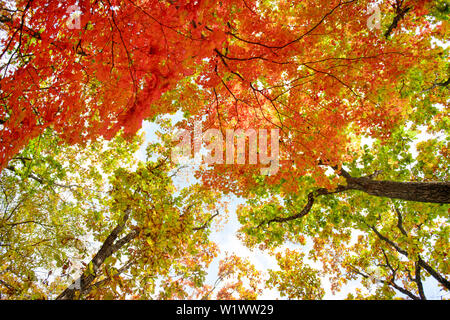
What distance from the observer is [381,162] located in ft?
20.0

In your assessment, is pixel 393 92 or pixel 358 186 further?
pixel 393 92

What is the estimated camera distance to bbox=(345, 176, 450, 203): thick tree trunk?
3.27 meters

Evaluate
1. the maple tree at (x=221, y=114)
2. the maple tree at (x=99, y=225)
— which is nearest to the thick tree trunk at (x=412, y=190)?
the maple tree at (x=221, y=114)

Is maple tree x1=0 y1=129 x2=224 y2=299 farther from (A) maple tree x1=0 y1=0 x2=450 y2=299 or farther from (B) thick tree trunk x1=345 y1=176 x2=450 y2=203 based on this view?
(B) thick tree trunk x1=345 y1=176 x2=450 y2=203

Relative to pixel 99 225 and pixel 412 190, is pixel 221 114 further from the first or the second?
pixel 99 225

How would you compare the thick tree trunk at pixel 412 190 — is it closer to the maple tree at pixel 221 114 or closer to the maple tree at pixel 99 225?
the maple tree at pixel 221 114

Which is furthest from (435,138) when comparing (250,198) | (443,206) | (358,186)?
(250,198)

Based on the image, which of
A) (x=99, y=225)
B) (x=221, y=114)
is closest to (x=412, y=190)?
(x=221, y=114)

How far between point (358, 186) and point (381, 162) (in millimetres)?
2191

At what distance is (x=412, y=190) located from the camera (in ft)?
11.7

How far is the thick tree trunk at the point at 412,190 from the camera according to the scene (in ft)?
10.7

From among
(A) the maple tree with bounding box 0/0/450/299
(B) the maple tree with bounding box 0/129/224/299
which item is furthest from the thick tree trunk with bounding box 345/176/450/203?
(B) the maple tree with bounding box 0/129/224/299

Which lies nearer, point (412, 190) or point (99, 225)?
point (412, 190)

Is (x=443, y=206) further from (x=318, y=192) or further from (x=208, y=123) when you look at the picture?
(x=208, y=123)
